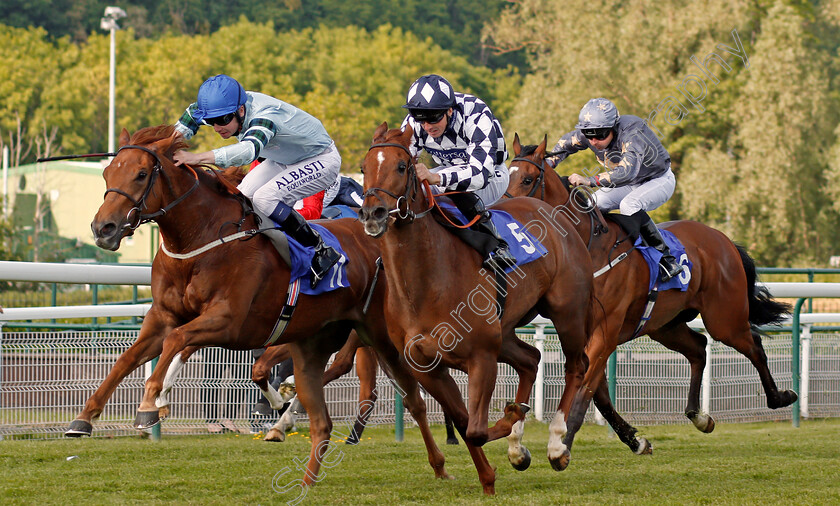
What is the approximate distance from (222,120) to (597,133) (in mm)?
2694

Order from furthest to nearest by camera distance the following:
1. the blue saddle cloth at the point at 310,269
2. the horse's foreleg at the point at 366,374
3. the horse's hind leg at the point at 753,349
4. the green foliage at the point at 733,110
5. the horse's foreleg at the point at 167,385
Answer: the green foliage at the point at 733,110 → the horse's hind leg at the point at 753,349 → the horse's foreleg at the point at 366,374 → the blue saddle cloth at the point at 310,269 → the horse's foreleg at the point at 167,385

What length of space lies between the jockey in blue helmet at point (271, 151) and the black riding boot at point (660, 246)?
213 centimetres

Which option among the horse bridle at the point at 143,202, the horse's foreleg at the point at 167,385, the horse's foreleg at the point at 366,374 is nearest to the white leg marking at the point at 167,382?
the horse's foreleg at the point at 167,385

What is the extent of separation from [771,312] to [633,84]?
17824 mm

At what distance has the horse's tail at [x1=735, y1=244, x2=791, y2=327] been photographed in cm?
788

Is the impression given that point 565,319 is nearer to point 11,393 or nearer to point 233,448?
point 233,448

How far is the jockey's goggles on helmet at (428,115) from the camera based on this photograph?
17.0ft

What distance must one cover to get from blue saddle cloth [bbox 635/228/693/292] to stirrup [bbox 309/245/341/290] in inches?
89.4

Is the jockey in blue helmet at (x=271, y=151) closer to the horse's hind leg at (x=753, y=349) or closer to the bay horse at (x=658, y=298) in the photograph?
the bay horse at (x=658, y=298)

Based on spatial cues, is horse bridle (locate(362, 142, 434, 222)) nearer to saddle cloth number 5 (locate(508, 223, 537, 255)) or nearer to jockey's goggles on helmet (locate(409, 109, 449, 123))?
jockey's goggles on helmet (locate(409, 109, 449, 123))

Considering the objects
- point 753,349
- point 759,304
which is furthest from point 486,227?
point 759,304

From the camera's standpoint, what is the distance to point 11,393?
698 cm

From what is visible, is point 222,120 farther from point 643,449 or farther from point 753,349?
point 753,349

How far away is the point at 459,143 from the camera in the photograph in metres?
5.48
